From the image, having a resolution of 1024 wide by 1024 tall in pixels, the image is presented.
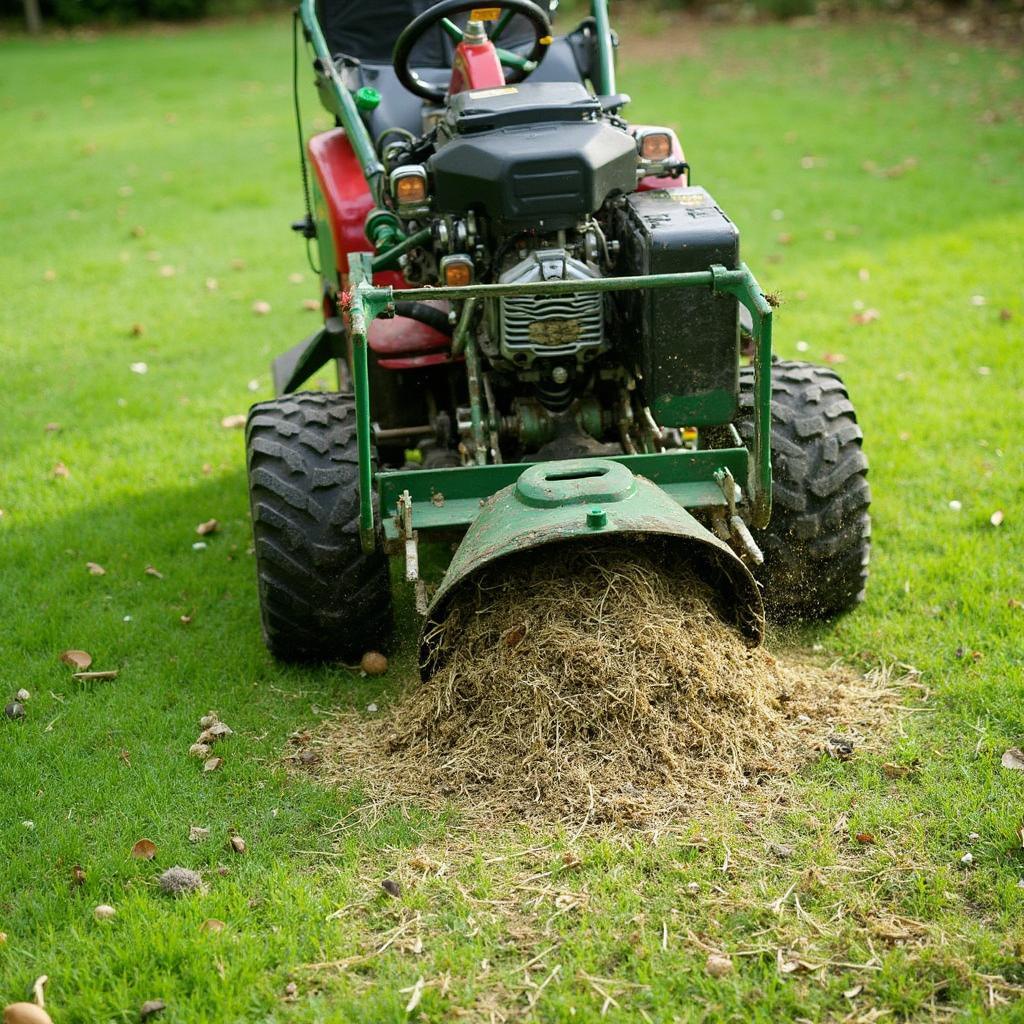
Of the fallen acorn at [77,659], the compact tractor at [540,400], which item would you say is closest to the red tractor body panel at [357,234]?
the compact tractor at [540,400]

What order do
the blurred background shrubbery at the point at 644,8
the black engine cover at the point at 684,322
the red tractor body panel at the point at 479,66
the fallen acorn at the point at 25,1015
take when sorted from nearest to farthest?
the fallen acorn at the point at 25,1015
the black engine cover at the point at 684,322
the red tractor body panel at the point at 479,66
the blurred background shrubbery at the point at 644,8

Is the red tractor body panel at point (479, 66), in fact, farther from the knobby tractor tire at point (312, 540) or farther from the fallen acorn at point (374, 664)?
the fallen acorn at point (374, 664)

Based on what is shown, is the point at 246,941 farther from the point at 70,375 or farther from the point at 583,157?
the point at 70,375

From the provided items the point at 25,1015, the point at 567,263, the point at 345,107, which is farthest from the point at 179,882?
the point at 345,107

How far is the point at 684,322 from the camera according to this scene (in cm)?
416

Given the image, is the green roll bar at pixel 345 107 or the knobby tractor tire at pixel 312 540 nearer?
the knobby tractor tire at pixel 312 540

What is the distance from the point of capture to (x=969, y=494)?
5707mm

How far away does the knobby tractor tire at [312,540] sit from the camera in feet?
14.3

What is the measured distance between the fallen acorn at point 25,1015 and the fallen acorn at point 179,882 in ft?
1.61

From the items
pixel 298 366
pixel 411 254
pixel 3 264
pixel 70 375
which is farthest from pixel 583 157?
pixel 3 264

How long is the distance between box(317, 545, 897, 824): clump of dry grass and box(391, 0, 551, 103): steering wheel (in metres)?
2.00

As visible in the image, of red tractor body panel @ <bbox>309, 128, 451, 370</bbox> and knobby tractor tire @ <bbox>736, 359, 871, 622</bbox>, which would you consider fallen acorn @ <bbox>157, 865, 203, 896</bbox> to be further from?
knobby tractor tire @ <bbox>736, 359, 871, 622</bbox>

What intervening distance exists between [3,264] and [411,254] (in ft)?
20.6

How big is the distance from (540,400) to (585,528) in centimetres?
108
